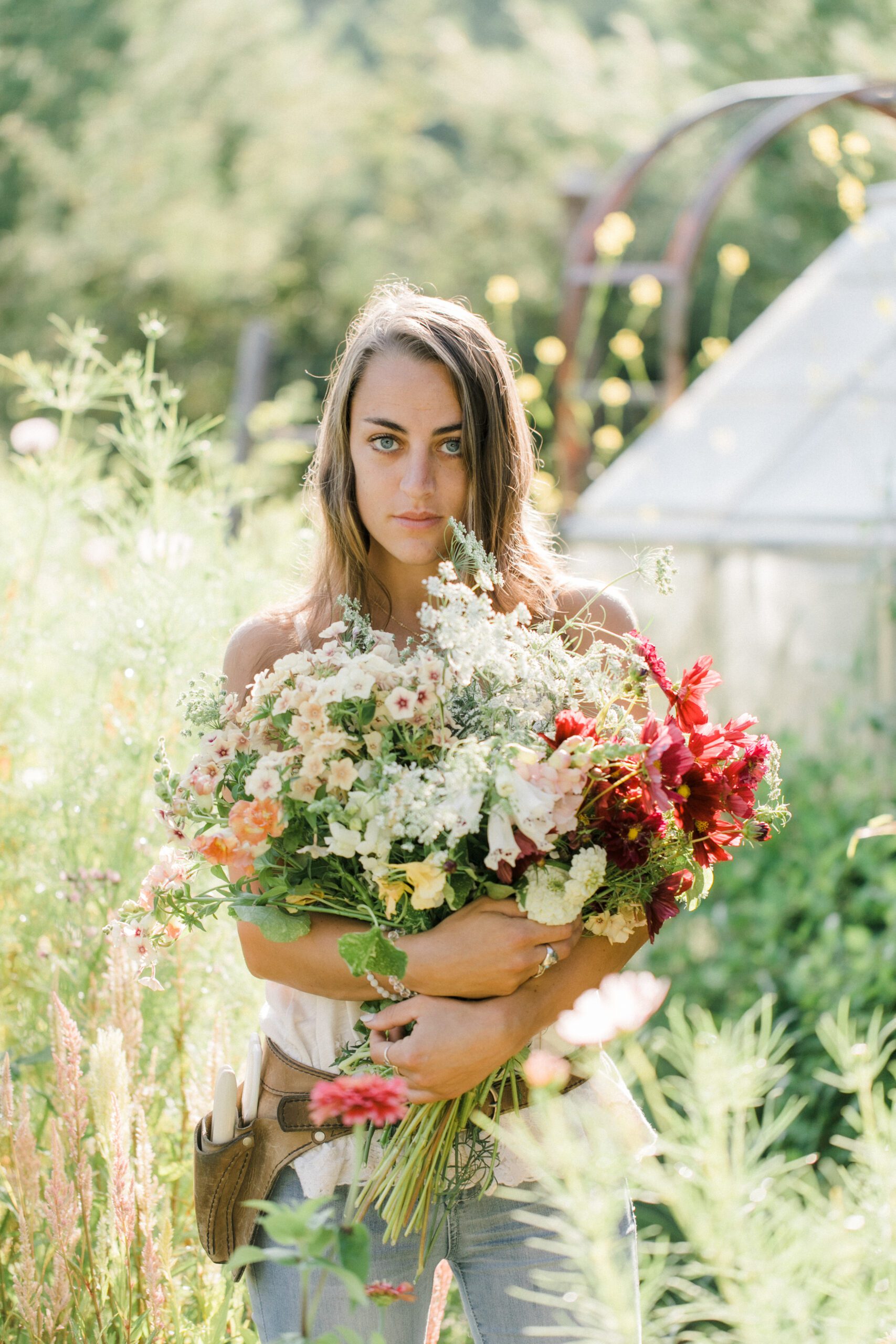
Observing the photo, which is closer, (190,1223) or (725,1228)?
(725,1228)

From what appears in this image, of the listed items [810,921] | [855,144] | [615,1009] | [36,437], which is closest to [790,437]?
[855,144]

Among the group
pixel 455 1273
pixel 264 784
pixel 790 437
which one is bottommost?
pixel 455 1273

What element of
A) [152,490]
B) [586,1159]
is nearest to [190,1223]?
[586,1159]

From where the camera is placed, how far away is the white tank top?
1.56 meters

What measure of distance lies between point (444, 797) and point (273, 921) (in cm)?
28

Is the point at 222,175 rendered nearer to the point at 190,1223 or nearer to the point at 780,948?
the point at 780,948

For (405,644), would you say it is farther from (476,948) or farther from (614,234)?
(614,234)

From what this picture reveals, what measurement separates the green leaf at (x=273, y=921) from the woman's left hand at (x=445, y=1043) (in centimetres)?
15

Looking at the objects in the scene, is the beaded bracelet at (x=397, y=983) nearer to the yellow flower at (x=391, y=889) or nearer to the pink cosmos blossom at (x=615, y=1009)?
the yellow flower at (x=391, y=889)

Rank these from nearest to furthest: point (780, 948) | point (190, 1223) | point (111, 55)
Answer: point (190, 1223), point (780, 948), point (111, 55)

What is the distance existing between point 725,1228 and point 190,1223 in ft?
4.37

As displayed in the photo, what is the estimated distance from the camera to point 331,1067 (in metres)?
1.57

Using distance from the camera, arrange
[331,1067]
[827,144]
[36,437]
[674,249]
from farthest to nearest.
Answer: [674,249]
[827,144]
[36,437]
[331,1067]

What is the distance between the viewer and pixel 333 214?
14.5 m
